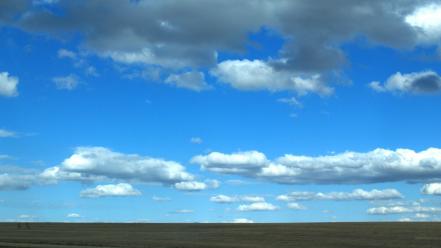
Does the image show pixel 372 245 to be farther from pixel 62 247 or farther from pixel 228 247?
pixel 62 247

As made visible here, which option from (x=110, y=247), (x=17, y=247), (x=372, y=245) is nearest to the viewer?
(x=17, y=247)

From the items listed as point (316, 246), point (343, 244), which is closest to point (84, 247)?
point (316, 246)

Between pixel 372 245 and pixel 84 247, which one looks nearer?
pixel 84 247

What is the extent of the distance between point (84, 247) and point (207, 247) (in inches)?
630

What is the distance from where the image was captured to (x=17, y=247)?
75.1m

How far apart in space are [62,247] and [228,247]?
70.9 ft

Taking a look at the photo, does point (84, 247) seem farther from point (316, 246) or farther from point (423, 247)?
point (423, 247)

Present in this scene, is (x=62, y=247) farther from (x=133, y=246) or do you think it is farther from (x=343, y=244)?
(x=343, y=244)

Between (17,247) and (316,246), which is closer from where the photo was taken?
(17,247)

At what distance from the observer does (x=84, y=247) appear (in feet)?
262

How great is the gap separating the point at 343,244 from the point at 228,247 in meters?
18.9

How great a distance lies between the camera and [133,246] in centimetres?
8269

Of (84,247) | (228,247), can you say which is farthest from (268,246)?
(84,247)

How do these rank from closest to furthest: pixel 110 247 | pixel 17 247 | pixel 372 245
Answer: pixel 17 247 → pixel 110 247 → pixel 372 245
